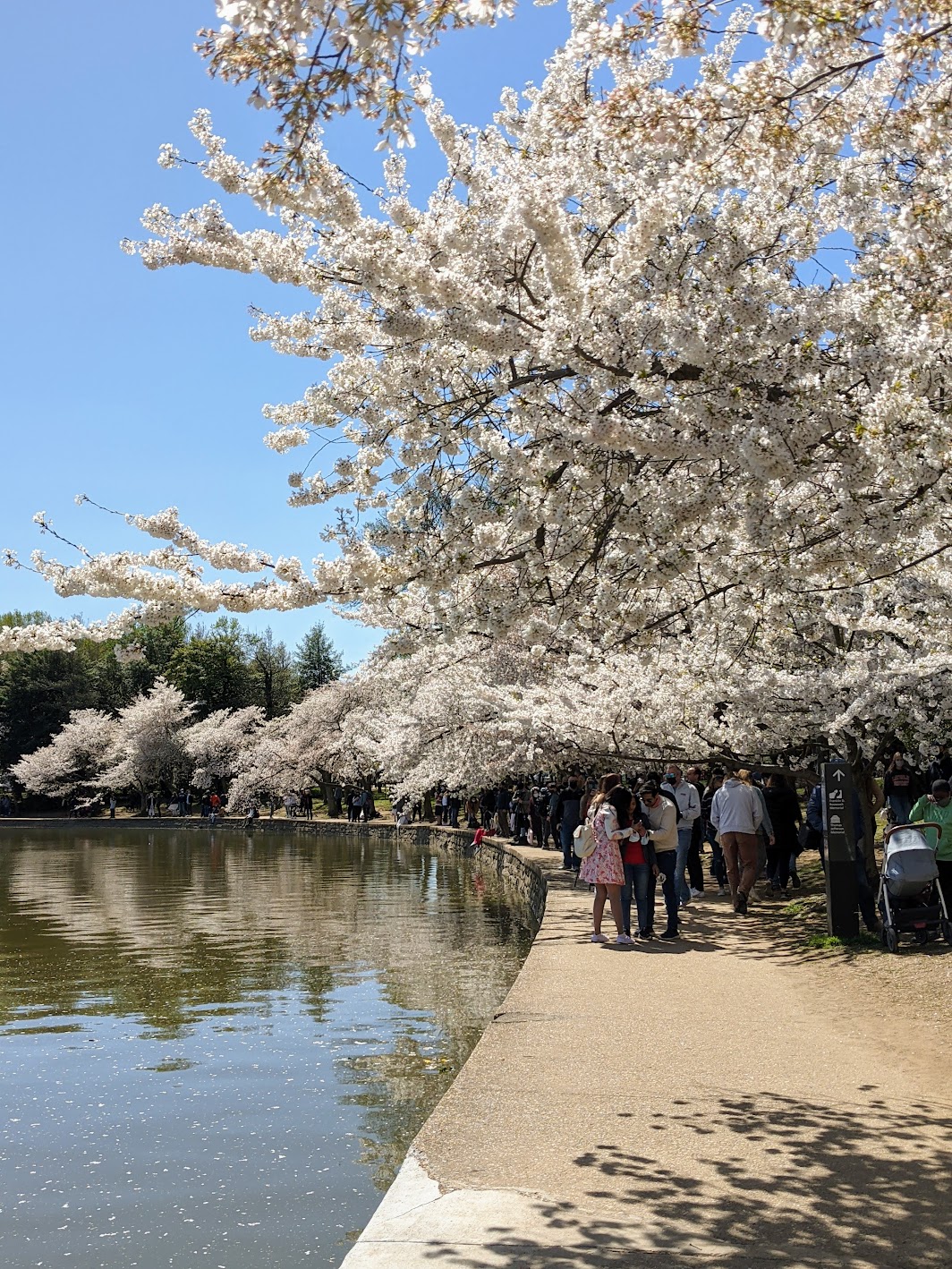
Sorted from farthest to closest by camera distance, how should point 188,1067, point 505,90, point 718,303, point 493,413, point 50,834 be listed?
point 50,834
point 188,1067
point 505,90
point 493,413
point 718,303

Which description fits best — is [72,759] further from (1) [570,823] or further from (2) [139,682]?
(1) [570,823]

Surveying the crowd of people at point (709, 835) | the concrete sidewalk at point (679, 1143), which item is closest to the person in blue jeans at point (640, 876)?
the crowd of people at point (709, 835)

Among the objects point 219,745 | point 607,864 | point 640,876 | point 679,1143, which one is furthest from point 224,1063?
point 219,745

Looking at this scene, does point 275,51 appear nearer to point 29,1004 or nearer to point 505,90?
point 505,90

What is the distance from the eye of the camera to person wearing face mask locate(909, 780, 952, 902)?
10125 mm

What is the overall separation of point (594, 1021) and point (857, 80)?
5.93 metres

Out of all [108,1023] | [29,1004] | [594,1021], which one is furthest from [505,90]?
[29,1004]

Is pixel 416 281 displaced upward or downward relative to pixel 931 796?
upward

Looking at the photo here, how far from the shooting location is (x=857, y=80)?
6.30m

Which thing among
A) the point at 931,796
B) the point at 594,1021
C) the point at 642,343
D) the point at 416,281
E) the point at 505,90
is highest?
the point at 505,90

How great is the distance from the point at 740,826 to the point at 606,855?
8.00 ft

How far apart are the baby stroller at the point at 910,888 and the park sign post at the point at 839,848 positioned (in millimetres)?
431

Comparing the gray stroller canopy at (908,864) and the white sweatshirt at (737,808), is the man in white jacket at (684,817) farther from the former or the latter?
the gray stroller canopy at (908,864)

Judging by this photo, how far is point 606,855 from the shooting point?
37.2ft
